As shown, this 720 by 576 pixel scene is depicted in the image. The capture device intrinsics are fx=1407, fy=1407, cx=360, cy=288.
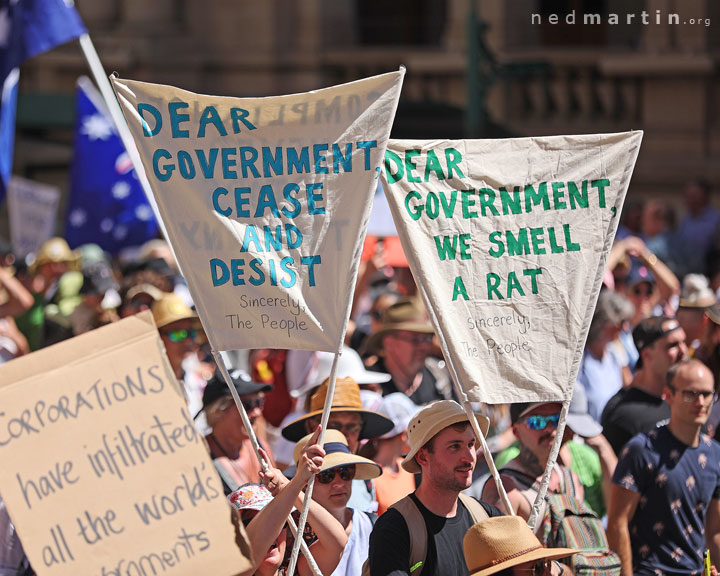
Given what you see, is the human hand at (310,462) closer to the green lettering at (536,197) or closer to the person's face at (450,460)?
the person's face at (450,460)

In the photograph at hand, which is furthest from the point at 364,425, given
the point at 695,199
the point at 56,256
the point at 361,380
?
the point at 695,199

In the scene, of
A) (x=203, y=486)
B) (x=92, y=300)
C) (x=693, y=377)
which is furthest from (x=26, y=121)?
(x=203, y=486)

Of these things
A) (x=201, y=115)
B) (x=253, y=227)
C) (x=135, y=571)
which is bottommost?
(x=135, y=571)

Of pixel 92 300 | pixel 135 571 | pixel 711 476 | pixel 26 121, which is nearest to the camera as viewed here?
pixel 135 571

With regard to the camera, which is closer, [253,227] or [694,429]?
[253,227]

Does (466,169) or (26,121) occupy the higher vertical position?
(466,169)

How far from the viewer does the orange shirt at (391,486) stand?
577 cm

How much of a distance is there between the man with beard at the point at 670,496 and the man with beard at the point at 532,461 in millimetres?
213

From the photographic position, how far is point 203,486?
3904 mm

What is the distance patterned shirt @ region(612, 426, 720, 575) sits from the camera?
18.0 feet

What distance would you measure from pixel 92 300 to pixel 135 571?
4.71m

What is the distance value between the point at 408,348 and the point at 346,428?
187 cm

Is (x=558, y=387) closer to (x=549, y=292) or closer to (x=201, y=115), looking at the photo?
(x=549, y=292)

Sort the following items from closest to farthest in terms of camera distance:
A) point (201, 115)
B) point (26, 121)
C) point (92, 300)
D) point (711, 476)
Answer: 1. point (201, 115)
2. point (711, 476)
3. point (92, 300)
4. point (26, 121)
